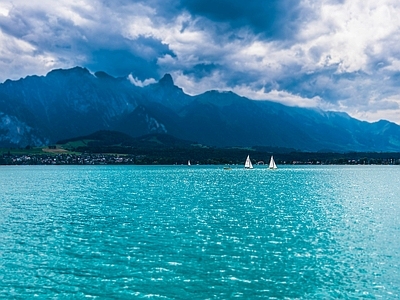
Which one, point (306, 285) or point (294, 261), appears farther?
point (294, 261)

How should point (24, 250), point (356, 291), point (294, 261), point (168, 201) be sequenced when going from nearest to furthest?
1. point (356, 291)
2. point (294, 261)
3. point (24, 250)
4. point (168, 201)

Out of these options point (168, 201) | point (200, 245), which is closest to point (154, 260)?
point (200, 245)

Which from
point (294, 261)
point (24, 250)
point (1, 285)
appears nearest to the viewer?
point (1, 285)

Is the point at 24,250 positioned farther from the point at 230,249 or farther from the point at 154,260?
the point at 230,249

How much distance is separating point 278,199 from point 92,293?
271 feet

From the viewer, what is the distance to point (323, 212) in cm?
8819

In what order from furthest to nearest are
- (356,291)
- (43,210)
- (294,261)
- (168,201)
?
(168,201)
(43,210)
(294,261)
(356,291)

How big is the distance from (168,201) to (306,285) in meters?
72.3

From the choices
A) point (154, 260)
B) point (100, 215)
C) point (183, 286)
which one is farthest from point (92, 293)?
point (100, 215)

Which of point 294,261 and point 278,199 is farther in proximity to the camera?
point 278,199

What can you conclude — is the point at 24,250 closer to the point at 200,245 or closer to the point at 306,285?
the point at 200,245

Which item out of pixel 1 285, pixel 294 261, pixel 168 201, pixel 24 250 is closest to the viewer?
pixel 1 285

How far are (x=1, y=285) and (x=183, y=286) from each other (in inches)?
711

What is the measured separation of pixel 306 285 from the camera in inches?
1542
